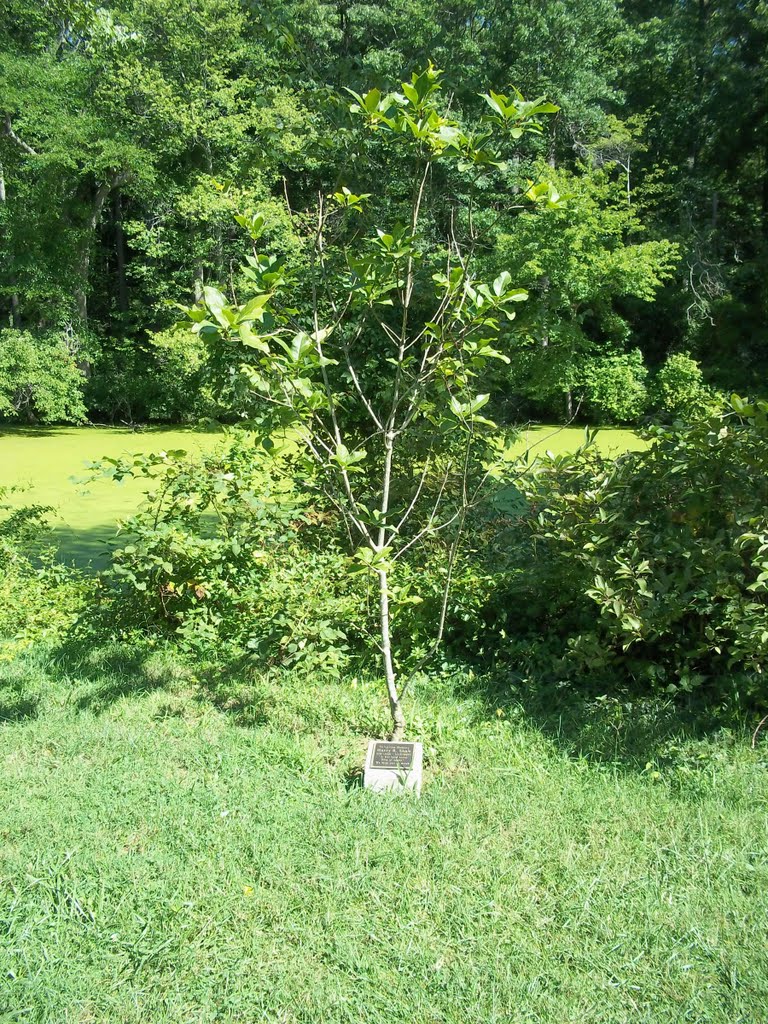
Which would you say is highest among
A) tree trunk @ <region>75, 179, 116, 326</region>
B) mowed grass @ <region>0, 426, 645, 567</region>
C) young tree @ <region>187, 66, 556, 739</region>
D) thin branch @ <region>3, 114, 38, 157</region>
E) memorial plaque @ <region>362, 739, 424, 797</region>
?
thin branch @ <region>3, 114, 38, 157</region>

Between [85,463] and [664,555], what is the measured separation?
2507 mm

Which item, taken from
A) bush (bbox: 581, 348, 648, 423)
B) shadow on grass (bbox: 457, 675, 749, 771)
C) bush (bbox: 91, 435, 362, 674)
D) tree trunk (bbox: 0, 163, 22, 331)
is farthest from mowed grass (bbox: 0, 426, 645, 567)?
tree trunk (bbox: 0, 163, 22, 331)

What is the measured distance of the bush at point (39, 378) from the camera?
55.6 feet

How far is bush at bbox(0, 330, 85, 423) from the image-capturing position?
16953 mm

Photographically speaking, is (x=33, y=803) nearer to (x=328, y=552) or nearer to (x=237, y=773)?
(x=237, y=773)

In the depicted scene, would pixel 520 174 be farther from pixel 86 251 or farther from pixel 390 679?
pixel 390 679

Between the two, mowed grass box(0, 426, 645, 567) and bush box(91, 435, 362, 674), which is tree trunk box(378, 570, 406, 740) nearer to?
bush box(91, 435, 362, 674)

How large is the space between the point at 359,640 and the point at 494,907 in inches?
76.5

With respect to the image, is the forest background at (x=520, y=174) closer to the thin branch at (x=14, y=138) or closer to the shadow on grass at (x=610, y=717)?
the thin branch at (x=14, y=138)

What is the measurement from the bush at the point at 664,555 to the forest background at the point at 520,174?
11567 mm

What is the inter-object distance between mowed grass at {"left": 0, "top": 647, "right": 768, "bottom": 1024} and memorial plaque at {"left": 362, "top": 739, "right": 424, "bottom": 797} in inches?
2.7

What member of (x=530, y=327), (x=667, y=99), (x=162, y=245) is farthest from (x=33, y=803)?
(x=667, y=99)

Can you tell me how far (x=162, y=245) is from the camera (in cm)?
1920

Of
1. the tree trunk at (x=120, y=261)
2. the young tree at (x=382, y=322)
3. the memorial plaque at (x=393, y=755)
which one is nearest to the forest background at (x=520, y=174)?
the tree trunk at (x=120, y=261)
